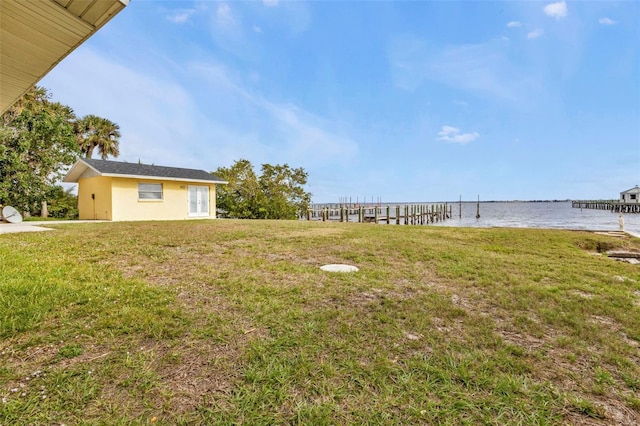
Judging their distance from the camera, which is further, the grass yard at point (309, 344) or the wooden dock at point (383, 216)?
the wooden dock at point (383, 216)

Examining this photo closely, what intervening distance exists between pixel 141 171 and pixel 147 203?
1.74 m

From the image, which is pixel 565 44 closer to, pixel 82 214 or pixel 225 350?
pixel 225 350

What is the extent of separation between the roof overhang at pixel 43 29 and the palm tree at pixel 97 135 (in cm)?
2385

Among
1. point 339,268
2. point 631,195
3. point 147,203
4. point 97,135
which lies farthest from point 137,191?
point 631,195

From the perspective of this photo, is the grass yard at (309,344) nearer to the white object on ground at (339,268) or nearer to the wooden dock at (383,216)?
the white object on ground at (339,268)

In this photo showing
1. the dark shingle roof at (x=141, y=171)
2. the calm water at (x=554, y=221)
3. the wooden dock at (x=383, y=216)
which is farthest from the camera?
the wooden dock at (x=383, y=216)

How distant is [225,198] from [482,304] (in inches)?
785

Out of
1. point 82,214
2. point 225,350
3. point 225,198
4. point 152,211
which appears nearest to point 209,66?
point 152,211

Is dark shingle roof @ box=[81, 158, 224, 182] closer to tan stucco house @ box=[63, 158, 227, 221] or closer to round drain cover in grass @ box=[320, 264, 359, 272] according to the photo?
tan stucco house @ box=[63, 158, 227, 221]

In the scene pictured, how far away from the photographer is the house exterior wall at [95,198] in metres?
13.8

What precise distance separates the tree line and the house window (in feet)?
20.5

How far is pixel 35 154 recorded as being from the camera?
15.6m

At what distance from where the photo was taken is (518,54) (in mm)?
13242

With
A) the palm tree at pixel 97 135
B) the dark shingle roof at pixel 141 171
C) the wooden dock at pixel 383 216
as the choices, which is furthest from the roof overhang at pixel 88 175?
the wooden dock at pixel 383 216
